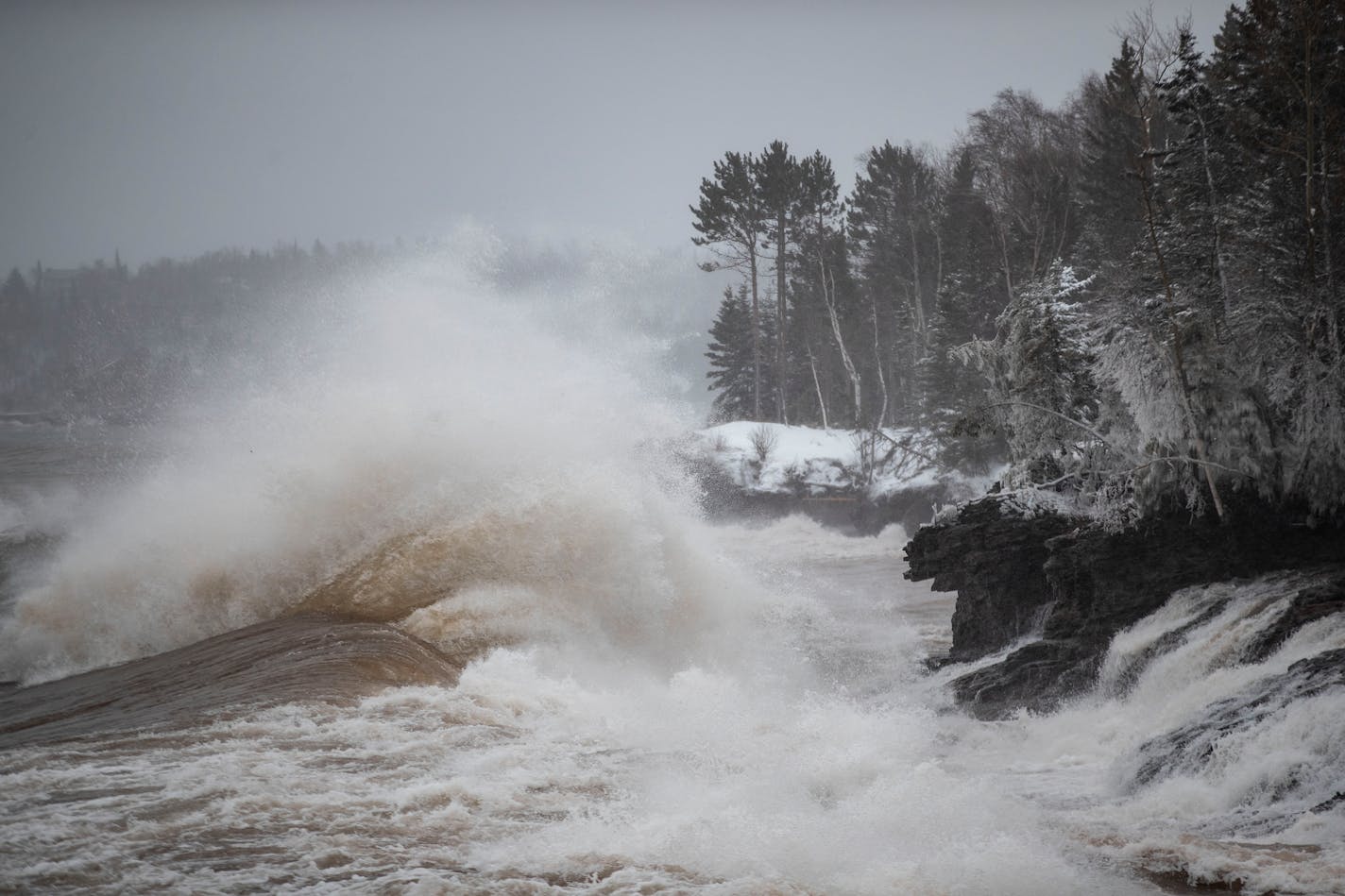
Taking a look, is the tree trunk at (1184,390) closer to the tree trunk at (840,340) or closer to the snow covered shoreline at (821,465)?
the snow covered shoreline at (821,465)

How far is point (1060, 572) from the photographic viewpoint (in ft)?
35.5

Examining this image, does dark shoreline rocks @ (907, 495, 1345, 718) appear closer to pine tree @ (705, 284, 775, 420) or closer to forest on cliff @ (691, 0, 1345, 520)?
forest on cliff @ (691, 0, 1345, 520)

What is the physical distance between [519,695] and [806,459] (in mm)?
29789

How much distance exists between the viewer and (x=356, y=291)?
17953 millimetres

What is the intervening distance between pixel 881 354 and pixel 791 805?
44055mm

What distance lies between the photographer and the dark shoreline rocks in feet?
32.3

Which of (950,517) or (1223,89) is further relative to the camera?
(1223,89)

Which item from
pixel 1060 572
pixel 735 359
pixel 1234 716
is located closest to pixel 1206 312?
Result: pixel 1060 572

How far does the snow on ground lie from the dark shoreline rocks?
22.1 meters

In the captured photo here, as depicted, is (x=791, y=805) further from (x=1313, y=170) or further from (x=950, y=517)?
(x=1313, y=170)

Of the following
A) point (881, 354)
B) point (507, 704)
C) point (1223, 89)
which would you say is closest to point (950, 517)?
point (507, 704)

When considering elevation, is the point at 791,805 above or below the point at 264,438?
below

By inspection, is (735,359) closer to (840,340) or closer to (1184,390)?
(840,340)

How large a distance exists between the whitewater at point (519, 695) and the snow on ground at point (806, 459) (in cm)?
1838
